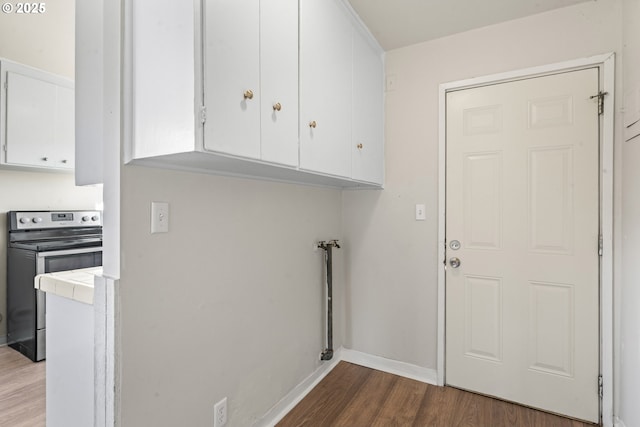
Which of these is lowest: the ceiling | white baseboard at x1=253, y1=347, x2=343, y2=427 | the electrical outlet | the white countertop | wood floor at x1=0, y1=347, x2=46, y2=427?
wood floor at x1=0, y1=347, x2=46, y2=427

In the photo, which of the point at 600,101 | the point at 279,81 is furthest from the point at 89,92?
the point at 600,101

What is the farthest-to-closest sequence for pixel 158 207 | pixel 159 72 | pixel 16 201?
1. pixel 16 201
2. pixel 158 207
3. pixel 159 72

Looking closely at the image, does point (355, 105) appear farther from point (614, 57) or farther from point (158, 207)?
point (614, 57)

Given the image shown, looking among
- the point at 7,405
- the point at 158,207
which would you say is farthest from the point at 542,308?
the point at 7,405

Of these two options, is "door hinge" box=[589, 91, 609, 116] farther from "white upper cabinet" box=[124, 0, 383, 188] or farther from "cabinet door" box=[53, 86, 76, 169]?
"cabinet door" box=[53, 86, 76, 169]

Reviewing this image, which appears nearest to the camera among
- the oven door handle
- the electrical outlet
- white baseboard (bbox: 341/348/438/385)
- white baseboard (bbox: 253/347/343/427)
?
the electrical outlet

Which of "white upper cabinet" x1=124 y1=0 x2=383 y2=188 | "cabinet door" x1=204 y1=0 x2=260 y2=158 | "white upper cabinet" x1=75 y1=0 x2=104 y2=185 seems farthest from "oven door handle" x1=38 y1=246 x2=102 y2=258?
"cabinet door" x1=204 y1=0 x2=260 y2=158

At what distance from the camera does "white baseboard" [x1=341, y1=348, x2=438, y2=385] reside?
7.57ft

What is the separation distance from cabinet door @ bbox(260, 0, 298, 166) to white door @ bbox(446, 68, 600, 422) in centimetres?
131

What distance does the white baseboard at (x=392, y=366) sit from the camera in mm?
2309

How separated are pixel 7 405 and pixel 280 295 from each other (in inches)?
73.4

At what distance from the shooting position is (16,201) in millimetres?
2959

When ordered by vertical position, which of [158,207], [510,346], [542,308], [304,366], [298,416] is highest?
[158,207]

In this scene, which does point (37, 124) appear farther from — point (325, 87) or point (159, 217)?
point (325, 87)
